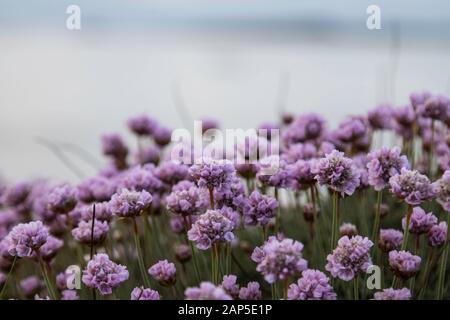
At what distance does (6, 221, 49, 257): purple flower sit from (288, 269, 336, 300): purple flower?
1.24 ft

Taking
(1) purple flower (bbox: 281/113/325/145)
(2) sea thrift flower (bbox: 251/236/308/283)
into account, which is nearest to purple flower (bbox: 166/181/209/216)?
(2) sea thrift flower (bbox: 251/236/308/283)

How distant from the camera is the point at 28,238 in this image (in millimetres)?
1093

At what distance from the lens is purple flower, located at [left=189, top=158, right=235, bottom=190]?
1.06 metres

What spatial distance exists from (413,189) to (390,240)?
0.17 m

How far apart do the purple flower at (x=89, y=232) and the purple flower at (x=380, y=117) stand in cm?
60

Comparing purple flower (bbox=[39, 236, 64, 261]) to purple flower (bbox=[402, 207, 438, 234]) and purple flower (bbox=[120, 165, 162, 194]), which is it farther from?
purple flower (bbox=[402, 207, 438, 234])

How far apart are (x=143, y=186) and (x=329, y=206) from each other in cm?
56

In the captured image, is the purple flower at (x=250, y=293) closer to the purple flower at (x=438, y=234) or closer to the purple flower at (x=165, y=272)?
the purple flower at (x=165, y=272)

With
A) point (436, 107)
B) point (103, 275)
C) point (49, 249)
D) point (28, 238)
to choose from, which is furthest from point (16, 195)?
point (436, 107)

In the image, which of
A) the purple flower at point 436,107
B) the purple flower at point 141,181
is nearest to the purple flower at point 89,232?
the purple flower at point 141,181

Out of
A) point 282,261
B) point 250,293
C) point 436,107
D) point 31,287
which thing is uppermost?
point 436,107

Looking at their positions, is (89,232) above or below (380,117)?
below

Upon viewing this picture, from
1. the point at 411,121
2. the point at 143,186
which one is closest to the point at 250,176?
the point at 143,186

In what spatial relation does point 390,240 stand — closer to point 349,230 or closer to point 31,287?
point 349,230
